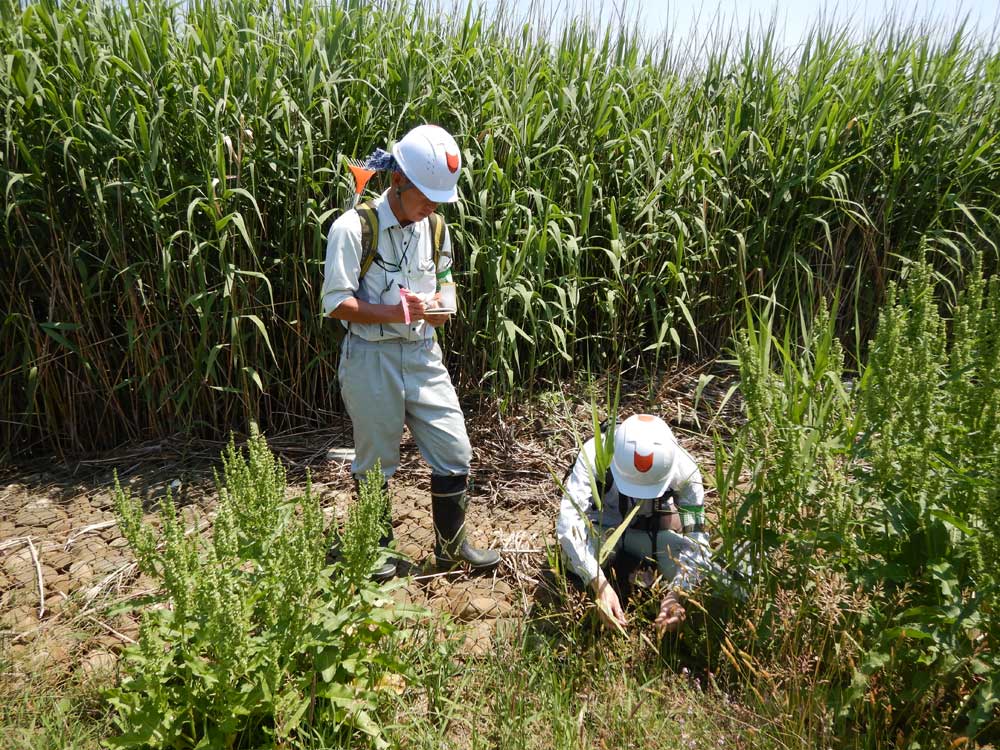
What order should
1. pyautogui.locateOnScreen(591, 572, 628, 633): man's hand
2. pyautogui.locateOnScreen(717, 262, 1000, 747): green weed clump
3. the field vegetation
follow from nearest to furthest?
1. pyautogui.locateOnScreen(717, 262, 1000, 747): green weed clump
2. the field vegetation
3. pyautogui.locateOnScreen(591, 572, 628, 633): man's hand

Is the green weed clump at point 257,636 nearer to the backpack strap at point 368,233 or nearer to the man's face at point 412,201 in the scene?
the backpack strap at point 368,233

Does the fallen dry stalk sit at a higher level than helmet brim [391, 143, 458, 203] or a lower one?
lower

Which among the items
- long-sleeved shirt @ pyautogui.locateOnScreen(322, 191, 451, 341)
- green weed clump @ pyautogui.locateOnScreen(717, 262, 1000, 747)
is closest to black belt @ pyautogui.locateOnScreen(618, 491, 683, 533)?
green weed clump @ pyautogui.locateOnScreen(717, 262, 1000, 747)

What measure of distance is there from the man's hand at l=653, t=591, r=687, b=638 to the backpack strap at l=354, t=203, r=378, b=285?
1457 millimetres

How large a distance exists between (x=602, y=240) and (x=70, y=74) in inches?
101

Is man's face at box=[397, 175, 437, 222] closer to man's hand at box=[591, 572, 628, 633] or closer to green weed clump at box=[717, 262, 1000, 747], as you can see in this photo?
green weed clump at box=[717, 262, 1000, 747]

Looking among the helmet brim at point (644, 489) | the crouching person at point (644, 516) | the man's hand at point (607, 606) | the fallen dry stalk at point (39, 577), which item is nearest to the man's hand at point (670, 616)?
the crouching person at point (644, 516)

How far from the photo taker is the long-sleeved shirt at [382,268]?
7.86ft

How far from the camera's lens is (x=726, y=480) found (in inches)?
85.5

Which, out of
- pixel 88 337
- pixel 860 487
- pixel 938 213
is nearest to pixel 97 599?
pixel 88 337

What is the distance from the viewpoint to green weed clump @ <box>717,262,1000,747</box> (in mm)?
1616

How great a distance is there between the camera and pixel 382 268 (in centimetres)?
253

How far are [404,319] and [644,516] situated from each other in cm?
107

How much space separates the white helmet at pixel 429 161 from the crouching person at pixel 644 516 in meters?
0.99
